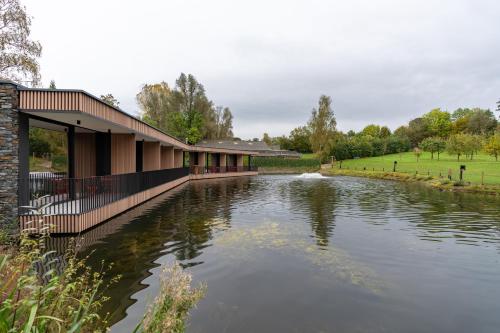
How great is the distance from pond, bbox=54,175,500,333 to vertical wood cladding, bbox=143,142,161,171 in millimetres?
8417

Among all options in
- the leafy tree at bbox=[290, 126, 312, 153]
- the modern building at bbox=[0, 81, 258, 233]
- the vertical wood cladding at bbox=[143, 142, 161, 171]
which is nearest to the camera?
the modern building at bbox=[0, 81, 258, 233]

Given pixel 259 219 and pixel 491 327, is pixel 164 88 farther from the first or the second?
pixel 491 327

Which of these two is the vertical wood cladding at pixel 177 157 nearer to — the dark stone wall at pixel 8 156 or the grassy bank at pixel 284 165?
the grassy bank at pixel 284 165

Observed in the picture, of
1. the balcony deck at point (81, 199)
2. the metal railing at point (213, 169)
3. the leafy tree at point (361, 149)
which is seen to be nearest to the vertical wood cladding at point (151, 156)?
the balcony deck at point (81, 199)

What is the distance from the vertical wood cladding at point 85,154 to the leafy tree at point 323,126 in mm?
55826

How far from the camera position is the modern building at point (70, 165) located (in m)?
8.95

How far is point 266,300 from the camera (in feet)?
18.7

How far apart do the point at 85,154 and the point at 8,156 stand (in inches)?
296

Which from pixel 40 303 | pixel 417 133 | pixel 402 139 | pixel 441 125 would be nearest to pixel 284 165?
pixel 402 139

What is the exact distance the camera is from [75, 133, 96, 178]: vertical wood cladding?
52.7 feet

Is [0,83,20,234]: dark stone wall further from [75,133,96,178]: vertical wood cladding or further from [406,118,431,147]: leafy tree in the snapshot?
[406,118,431,147]: leafy tree

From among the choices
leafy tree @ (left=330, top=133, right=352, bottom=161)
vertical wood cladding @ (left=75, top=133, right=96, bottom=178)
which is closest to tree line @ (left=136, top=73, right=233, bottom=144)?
leafy tree @ (left=330, top=133, right=352, bottom=161)

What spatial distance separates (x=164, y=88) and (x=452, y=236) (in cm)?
7042

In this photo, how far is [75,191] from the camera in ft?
32.5
